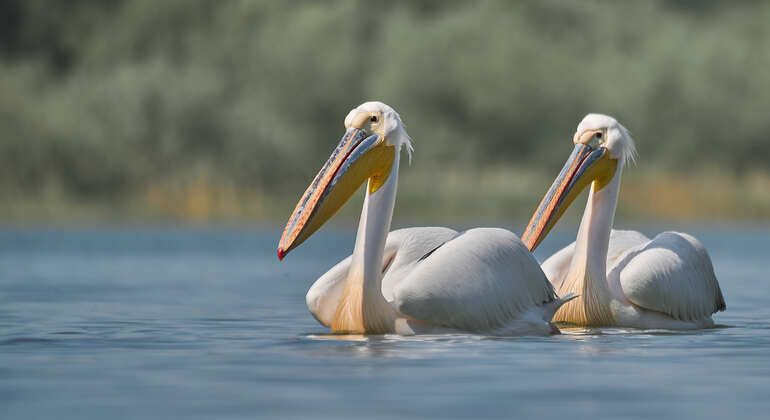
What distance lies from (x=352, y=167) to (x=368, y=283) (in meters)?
0.60

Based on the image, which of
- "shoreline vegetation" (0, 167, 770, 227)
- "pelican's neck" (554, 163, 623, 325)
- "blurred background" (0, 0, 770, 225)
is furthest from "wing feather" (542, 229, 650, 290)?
"blurred background" (0, 0, 770, 225)

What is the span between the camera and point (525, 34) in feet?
120

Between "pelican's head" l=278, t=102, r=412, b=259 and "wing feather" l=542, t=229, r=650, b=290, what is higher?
→ "pelican's head" l=278, t=102, r=412, b=259

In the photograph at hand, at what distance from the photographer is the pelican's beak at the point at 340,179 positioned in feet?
25.3

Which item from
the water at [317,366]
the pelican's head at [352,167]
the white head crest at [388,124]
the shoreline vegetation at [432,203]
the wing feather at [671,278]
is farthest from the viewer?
the shoreline vegetation at [432,203]

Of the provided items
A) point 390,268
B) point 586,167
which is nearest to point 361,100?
point 586,167

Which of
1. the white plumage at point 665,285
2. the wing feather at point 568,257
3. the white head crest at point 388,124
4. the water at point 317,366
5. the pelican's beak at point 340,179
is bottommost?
the water at point 317,366

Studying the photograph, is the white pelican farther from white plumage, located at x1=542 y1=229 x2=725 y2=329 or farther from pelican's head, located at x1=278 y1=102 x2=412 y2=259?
white plumage, located at x1=542 y1=229 x2=725 y2=329

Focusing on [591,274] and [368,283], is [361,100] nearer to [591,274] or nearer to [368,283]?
[591,274]

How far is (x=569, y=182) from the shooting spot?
891 cm

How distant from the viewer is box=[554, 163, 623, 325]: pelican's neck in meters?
8.52

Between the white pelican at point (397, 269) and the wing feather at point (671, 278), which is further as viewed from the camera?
the wing feather at point (671, 278)

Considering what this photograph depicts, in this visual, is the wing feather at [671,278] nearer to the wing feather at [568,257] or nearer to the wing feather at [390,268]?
the wing feather at [568,257]

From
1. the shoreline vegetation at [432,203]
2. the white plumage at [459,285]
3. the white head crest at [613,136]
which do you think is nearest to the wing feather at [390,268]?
the white plumage at [459,285]
